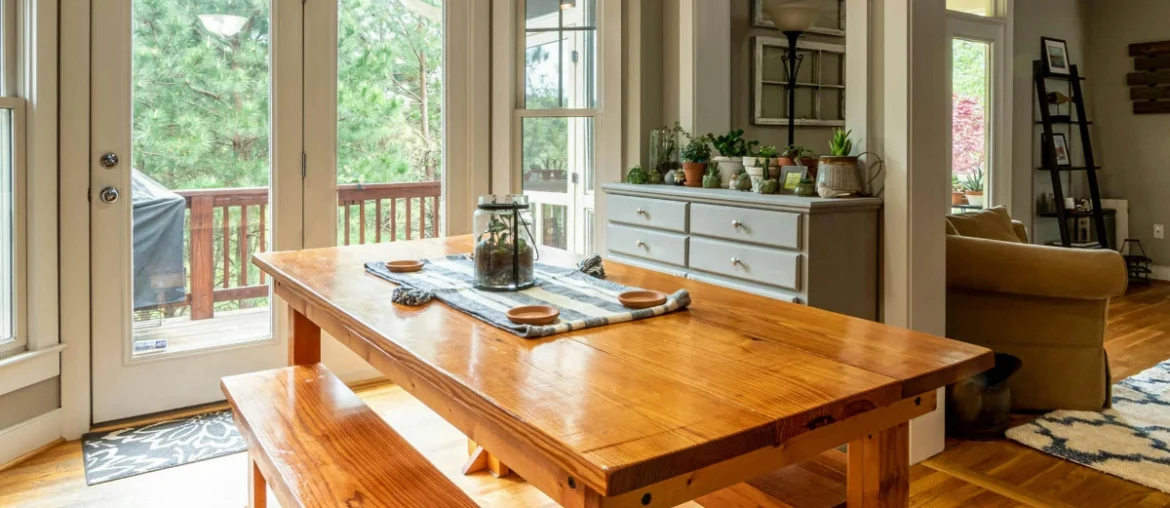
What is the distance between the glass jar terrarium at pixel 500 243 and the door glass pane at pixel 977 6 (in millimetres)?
4939

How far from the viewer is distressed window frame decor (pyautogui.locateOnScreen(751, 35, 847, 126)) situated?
4109 millimetres

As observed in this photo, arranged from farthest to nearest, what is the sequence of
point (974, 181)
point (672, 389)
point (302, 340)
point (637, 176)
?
point (974, 181) < point (637, 176) < point (302, 340) < point (672, 389)

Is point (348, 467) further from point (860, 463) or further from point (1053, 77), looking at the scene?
point (1053, 77)

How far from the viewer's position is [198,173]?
3.21 metres

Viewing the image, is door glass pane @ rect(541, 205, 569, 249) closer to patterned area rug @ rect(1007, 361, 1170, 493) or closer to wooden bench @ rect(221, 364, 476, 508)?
wooden bench @ rect(221, 364, 476, 508)

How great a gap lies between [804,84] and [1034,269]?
1.69 m

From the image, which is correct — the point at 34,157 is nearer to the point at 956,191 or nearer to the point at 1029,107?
the point at 956,191

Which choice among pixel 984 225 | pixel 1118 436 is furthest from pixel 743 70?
pixel 1118 436

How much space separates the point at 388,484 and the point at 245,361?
2052mm

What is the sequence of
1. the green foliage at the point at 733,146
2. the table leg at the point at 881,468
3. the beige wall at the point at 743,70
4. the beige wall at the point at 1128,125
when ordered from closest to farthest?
1. the table leg at the point at 881,468
2. the green foliage at the point at 733,146
3. the beige wall at the point at 743,70
4. the beige wall at the point at 1128,125

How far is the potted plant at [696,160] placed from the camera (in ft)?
11.2

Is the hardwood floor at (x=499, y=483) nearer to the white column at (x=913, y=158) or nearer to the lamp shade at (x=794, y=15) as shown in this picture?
the white column at (x=913, y=158)

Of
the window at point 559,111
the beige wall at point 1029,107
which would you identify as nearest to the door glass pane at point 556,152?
the window at point 559,111

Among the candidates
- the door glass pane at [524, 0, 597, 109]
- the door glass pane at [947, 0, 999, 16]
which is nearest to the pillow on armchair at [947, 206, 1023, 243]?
the door glass pane at [524, 0, 597, 109]
